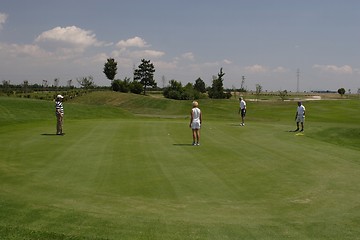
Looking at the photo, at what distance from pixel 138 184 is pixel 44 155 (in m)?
6.17

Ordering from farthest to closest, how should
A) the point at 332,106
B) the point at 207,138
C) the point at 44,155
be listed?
the point at 332,106 < the point at 207,138 < the point at 44,155

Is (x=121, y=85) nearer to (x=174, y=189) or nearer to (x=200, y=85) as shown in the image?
(x=200, y=85)

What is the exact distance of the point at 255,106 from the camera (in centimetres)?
6988

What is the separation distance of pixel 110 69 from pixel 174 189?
330ft

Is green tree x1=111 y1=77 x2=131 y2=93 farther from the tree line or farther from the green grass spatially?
the green grass

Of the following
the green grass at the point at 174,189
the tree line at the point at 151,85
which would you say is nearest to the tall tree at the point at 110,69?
the tree line at the point at 151,85

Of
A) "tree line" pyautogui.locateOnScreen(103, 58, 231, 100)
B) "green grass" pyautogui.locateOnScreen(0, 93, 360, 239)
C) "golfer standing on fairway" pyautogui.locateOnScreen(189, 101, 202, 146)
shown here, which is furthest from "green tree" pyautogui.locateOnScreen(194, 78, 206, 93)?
"golfer standing on fairway" pyautogui.locateOnScreen(189, 101, 202, 146)

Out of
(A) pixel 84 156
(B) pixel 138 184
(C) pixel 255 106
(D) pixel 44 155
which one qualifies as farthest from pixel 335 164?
(C) pixel 255 106

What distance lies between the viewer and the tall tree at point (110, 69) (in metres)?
108

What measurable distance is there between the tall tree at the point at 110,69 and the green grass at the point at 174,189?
293ft

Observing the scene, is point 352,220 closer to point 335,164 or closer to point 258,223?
point 258,223

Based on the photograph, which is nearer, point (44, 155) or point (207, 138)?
point (44, 155)

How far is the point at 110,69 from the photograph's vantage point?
108562mm

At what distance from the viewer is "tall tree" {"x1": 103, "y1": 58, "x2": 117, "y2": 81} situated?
356 ft
